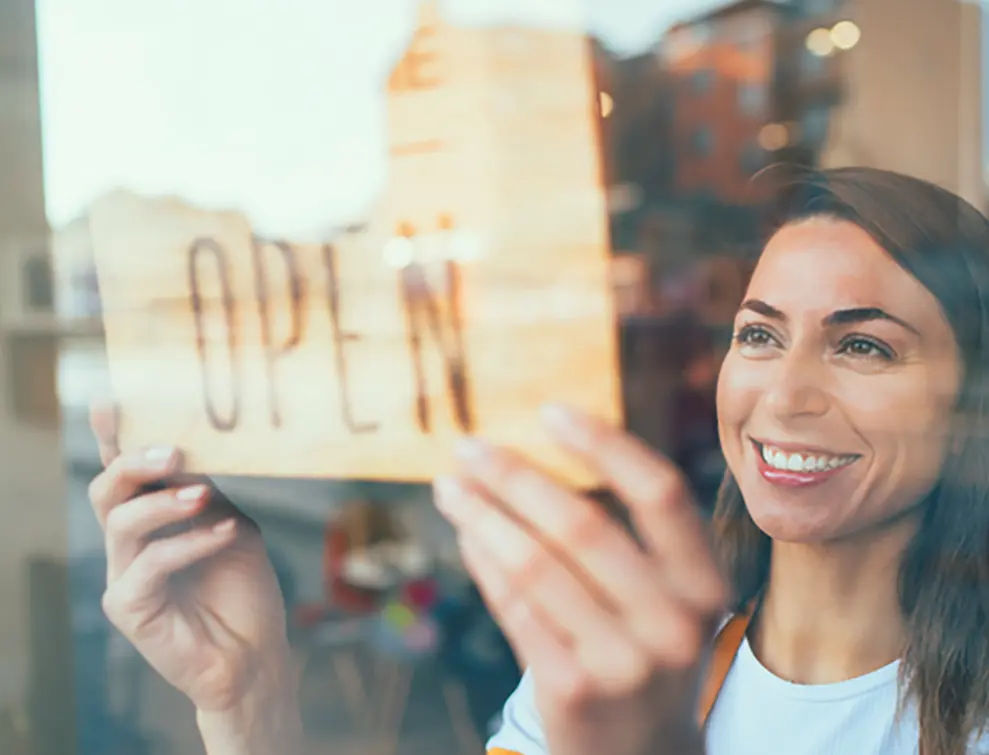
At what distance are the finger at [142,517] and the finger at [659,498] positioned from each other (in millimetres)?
585

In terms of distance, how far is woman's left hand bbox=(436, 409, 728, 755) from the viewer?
3.77 feet

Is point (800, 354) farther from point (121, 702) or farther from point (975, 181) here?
point (121, 702)

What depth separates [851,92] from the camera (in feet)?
4.07

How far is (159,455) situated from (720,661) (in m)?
0.83

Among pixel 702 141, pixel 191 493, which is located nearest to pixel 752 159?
pixel 702 141

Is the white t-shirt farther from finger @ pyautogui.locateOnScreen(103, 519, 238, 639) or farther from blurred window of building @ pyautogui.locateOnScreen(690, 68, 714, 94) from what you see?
blurred window of building @ pyautogui.locateOnScreen(690, 68, 714, 94)

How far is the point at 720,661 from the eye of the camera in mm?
1197

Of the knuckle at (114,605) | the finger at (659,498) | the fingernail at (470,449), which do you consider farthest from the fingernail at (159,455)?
the finger at (659,498)

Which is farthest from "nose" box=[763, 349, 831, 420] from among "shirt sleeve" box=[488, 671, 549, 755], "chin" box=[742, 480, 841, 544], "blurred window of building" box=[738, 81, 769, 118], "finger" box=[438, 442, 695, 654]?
"shirt sleeve" box=[488, 671, 549, 755]

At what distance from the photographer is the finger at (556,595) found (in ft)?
3.76

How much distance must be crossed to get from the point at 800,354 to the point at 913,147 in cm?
30

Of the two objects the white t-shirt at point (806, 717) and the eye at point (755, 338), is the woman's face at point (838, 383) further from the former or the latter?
the white t-shirt at point (806, 717)

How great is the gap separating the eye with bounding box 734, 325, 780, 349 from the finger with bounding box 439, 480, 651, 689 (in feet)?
1.14

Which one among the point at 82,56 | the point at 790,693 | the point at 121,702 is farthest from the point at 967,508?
the point at 82,56
